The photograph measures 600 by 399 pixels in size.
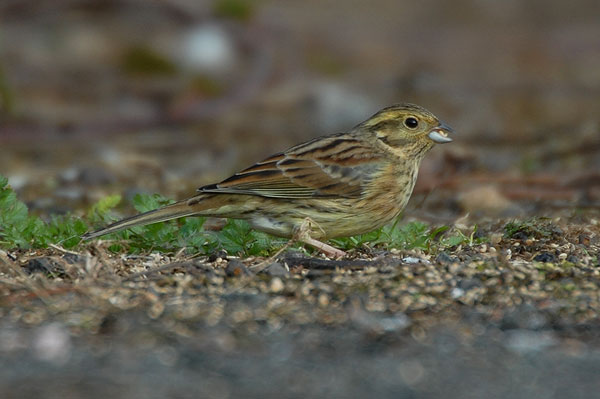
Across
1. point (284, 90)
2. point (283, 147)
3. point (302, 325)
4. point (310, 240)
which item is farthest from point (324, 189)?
point (284, 90)

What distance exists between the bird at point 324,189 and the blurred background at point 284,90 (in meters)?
1.08

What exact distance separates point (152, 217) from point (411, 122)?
1.74 metres

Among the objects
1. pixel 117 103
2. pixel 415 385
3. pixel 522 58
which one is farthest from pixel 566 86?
pixel 415 385

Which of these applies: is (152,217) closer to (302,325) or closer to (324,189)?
(324,189)

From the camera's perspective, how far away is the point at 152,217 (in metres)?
5.19

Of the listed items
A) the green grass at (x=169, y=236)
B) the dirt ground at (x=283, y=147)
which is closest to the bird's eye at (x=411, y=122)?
the dirt ground at (x=283, y=147)

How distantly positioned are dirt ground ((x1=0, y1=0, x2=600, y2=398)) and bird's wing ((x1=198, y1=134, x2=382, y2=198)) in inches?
22.4

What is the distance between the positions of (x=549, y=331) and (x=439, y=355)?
0.54 metres

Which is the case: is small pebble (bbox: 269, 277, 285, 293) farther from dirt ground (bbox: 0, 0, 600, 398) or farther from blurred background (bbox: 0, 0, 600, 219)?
blurred background (bbox: 0, 0, 600, 219)

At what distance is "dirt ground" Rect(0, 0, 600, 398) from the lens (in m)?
3.51

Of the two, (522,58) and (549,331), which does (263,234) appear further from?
(522,58)

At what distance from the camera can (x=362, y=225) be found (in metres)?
5.50

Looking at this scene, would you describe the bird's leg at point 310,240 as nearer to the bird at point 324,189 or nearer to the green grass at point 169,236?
the bird at point 324,189

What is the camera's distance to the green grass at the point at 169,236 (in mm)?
5141
